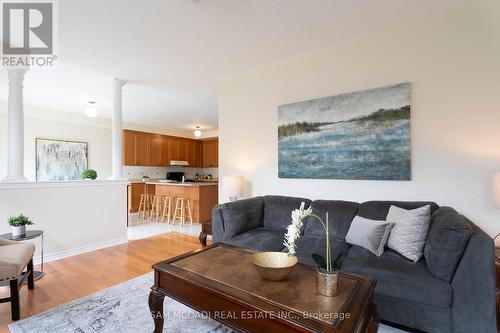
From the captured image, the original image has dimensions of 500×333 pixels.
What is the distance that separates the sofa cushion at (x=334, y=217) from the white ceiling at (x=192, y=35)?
1.94 metres

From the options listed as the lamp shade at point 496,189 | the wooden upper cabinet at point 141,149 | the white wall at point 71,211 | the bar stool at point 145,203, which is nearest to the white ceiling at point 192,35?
the lamp shade at point 496,189

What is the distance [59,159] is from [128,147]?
5.12 ft

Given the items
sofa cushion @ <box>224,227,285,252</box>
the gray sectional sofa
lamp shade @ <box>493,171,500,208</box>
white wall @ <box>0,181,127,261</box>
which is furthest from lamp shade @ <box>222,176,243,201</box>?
lamp shade @ <box>493,171,500,208</box>

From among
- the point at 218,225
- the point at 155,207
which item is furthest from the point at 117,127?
the point at 155,207

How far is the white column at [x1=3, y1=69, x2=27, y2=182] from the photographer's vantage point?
295cm

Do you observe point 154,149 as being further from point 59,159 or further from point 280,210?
point 280,210

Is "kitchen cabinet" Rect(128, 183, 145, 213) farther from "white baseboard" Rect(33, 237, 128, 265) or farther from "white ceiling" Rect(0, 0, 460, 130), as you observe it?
"white ceiling" Rect(0, 0, 460, 130)

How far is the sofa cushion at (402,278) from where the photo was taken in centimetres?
157

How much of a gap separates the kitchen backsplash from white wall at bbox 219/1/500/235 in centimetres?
571

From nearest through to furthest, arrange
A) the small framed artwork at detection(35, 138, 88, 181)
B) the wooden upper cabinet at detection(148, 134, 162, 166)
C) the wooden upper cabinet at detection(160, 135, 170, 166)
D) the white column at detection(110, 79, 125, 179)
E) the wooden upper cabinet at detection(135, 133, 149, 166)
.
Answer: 1. the white column at detection(110, 79, 125, 179)
2. the small framed artwork at detection(35, 138, 88, 181)
3. the wooden upper cabinet at detection(135, 133, 149, 166)
4. the wooden upper cabinet at detection(148, 134, 162, 166)
5. the wooden upper cabinet at detection(160, 135, 170, 166)

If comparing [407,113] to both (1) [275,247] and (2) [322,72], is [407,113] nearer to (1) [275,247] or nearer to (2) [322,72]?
(2) [322,72]

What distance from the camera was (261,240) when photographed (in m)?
2.50

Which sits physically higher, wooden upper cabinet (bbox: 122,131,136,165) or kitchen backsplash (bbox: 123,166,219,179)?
wooden upper cabinet (bbox: 122,131,136,165)

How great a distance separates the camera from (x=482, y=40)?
220 cm
